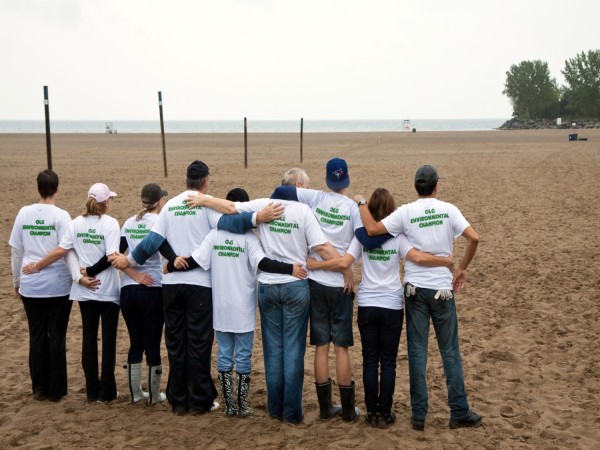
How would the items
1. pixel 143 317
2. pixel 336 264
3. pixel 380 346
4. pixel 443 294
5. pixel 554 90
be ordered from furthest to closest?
pixel 554 90 < pixel 143 317 < pixel 380 346 < pixel 336 264 < pixel 443 294

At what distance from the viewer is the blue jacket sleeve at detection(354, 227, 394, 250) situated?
18.2 feet

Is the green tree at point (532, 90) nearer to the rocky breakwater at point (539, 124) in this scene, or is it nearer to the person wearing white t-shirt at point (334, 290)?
the rocky breakwater at point (539, 124)

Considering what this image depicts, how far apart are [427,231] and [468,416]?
1.63 meters

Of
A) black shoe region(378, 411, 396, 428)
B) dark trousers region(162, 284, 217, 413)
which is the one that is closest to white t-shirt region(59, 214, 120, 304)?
dark trousers region(162, 284, 217, 413)

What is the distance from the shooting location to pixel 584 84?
352ft

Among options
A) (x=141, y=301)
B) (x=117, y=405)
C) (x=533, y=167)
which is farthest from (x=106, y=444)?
(x=533, y=167)

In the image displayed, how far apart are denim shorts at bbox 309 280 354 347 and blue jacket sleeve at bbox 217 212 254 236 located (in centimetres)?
72

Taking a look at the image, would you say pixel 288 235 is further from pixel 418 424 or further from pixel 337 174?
pixel 418 424

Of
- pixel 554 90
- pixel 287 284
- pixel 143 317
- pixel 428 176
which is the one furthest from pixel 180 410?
pixel 554 90

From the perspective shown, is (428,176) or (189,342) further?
(189,342)

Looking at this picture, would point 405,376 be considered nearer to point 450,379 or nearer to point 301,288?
point 450,379

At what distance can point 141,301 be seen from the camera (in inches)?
236

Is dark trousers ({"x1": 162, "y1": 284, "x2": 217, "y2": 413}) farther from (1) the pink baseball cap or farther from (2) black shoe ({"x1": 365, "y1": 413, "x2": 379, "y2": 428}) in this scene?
(2) black shoe ({"x1": 365, "y1": 413, "x2": 379, "y2": 428})

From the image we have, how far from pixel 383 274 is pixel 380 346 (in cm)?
62
